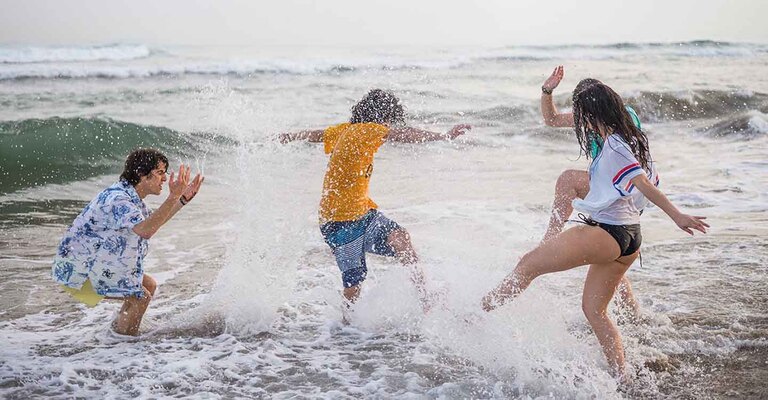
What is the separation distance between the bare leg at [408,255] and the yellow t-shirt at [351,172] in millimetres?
276

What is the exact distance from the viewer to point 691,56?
33.1 metres

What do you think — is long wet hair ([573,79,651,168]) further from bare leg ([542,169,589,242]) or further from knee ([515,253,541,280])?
bare leg ([542,169,589,242])

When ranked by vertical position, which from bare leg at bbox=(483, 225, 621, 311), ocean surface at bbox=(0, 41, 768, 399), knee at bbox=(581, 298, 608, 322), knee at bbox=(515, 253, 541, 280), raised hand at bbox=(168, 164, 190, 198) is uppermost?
raised hand at bbox=(168, 164, 190, 198)

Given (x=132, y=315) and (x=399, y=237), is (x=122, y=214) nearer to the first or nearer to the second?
(x=132, y=315)

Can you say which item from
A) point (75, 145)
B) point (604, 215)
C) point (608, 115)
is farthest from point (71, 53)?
point (604, 215)

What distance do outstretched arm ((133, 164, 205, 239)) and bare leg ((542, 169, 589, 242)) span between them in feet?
7.46

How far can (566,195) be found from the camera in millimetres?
4973

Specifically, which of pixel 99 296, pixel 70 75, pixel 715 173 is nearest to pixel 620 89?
pixel 715 173

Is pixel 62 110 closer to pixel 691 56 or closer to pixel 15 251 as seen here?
pixel 15 251

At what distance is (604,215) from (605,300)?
50 centimetres

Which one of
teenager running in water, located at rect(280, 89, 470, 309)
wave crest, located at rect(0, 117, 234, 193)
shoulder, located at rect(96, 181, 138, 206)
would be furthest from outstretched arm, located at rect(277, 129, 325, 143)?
wave crest, located at rect(0, 117, 234, 193)

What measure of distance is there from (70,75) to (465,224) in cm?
1826

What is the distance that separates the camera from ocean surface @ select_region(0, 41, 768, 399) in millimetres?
4398

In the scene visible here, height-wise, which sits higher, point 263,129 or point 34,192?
point 263,129
